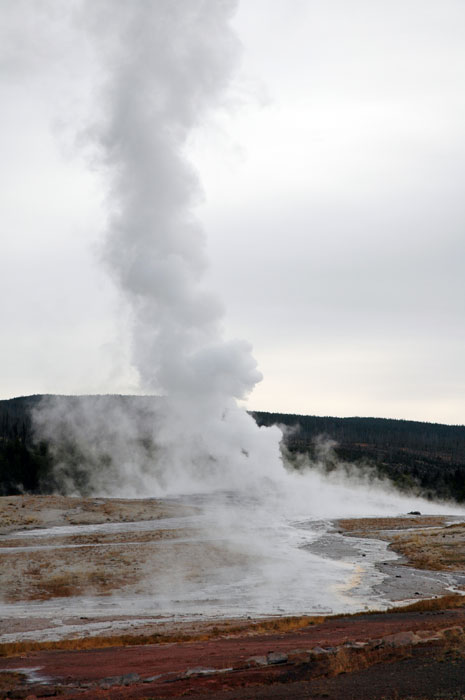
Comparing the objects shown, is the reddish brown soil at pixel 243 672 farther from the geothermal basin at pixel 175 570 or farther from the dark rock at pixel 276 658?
the geothermal basin at pixel 175 570

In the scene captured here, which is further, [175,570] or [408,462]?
[408,462]

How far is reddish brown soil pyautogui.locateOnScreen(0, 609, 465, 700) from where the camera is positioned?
11727 millimetres

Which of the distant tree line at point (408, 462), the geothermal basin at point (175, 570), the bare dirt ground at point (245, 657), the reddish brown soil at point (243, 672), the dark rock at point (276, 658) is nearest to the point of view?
the reddish brown soil at point (243, 672)

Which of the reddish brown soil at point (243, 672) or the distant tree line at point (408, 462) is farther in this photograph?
the distant tree line at point (408, 462)

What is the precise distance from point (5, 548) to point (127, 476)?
48012 millimetres

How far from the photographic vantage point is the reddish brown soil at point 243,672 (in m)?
11.7

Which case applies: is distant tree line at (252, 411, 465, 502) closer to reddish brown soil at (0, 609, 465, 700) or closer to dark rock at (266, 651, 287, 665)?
reddish brown soil at (0, 609, 465, 700)

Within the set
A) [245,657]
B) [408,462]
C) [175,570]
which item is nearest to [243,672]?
[245,657]

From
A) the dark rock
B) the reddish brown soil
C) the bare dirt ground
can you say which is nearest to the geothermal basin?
the bare dirt ground

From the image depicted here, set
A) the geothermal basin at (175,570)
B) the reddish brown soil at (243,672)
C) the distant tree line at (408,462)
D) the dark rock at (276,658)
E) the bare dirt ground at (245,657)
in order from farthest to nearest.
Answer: the distant tree line at (408,462) → the geothermal basin at (175,570) → the dark rock at (276,658) → the bare dirt ground at (245,657) → the reddish brown soil at (243,672)

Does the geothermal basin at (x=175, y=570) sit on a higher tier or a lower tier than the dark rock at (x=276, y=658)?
lower

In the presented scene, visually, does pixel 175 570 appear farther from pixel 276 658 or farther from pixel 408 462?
pixel 408 462

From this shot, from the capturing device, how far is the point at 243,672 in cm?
1360

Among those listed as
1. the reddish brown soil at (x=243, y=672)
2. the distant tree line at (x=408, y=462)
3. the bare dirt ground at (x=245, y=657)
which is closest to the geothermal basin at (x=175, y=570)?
the bare dirt ground at (x=245, y=657)
